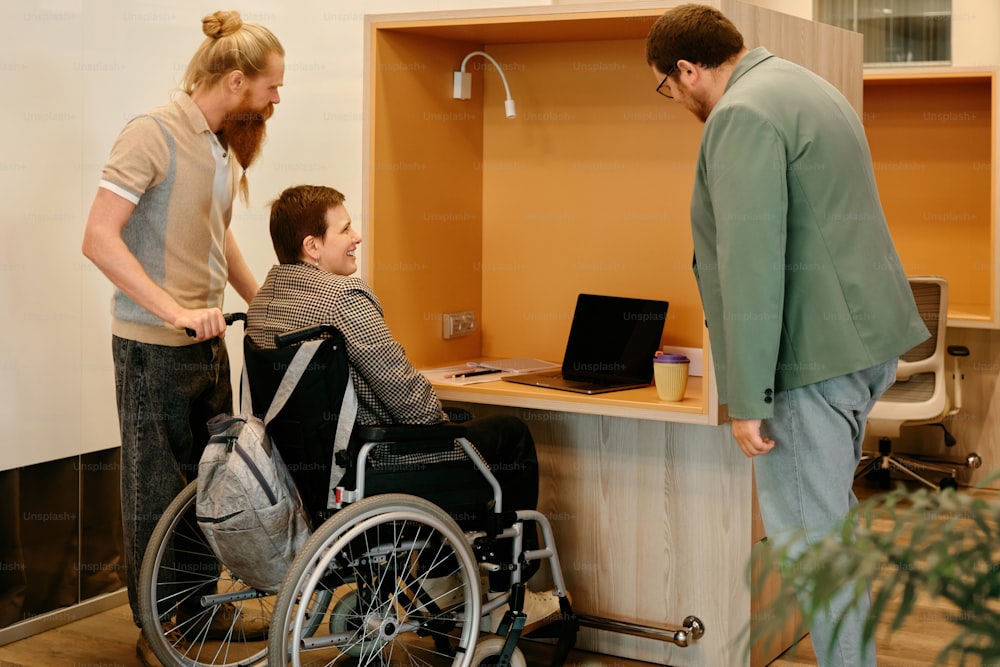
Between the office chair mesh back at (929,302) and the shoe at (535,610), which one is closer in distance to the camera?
the shoe at (535,610)

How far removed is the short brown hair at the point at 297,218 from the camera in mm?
2527

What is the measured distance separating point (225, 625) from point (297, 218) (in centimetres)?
119

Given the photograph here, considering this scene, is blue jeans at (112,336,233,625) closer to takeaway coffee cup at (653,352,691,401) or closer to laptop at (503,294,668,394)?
laptop at (503,294,668,394)

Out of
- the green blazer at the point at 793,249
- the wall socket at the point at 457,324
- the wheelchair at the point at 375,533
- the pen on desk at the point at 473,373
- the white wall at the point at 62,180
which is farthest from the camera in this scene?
the wall socket at the point at 457,324

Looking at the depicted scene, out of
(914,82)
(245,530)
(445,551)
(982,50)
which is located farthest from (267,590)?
(982,50)

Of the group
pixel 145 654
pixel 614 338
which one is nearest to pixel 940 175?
pixel 614 338

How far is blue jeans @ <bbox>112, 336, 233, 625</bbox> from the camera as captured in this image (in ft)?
8.82

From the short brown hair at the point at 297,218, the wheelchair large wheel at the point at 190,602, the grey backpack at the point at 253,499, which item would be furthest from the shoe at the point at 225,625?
the short brown hair at the point at 297,218

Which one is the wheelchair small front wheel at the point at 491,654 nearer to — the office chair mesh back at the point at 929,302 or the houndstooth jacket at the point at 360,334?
the houndstooth jacket at the point at 360,334

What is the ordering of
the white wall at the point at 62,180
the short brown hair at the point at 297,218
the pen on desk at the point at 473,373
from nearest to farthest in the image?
1. the short brown hair at the point at 297,218
2. the white wall at the point at 62,180
3. the pen on desk at the point at 473,373

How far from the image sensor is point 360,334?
237cm

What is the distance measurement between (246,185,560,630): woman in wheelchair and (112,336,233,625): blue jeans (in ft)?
1.09

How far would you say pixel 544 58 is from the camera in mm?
3184

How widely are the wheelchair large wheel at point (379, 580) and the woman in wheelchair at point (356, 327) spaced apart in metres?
0.13
